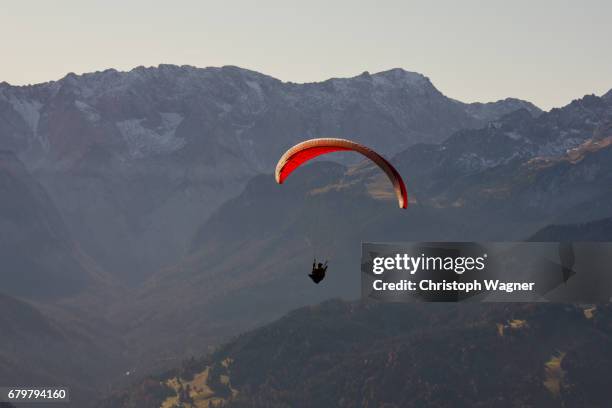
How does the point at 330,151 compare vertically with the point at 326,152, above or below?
below

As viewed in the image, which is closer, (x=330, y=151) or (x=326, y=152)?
(x=330, y=151)

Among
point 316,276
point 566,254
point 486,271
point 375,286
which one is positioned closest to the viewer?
A: point 316,276

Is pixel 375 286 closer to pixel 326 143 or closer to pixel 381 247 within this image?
pixel 381 247

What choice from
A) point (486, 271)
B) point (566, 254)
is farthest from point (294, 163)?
point (566, 254)

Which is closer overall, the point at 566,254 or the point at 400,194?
the point at 400,194

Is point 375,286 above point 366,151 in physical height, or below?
below

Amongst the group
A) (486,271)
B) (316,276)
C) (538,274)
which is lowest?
(316,276)

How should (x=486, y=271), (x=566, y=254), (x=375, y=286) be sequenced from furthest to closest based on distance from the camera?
1. (x=566, y=254)
2. (x=486, y=271)
3. (x=375, y=286)
